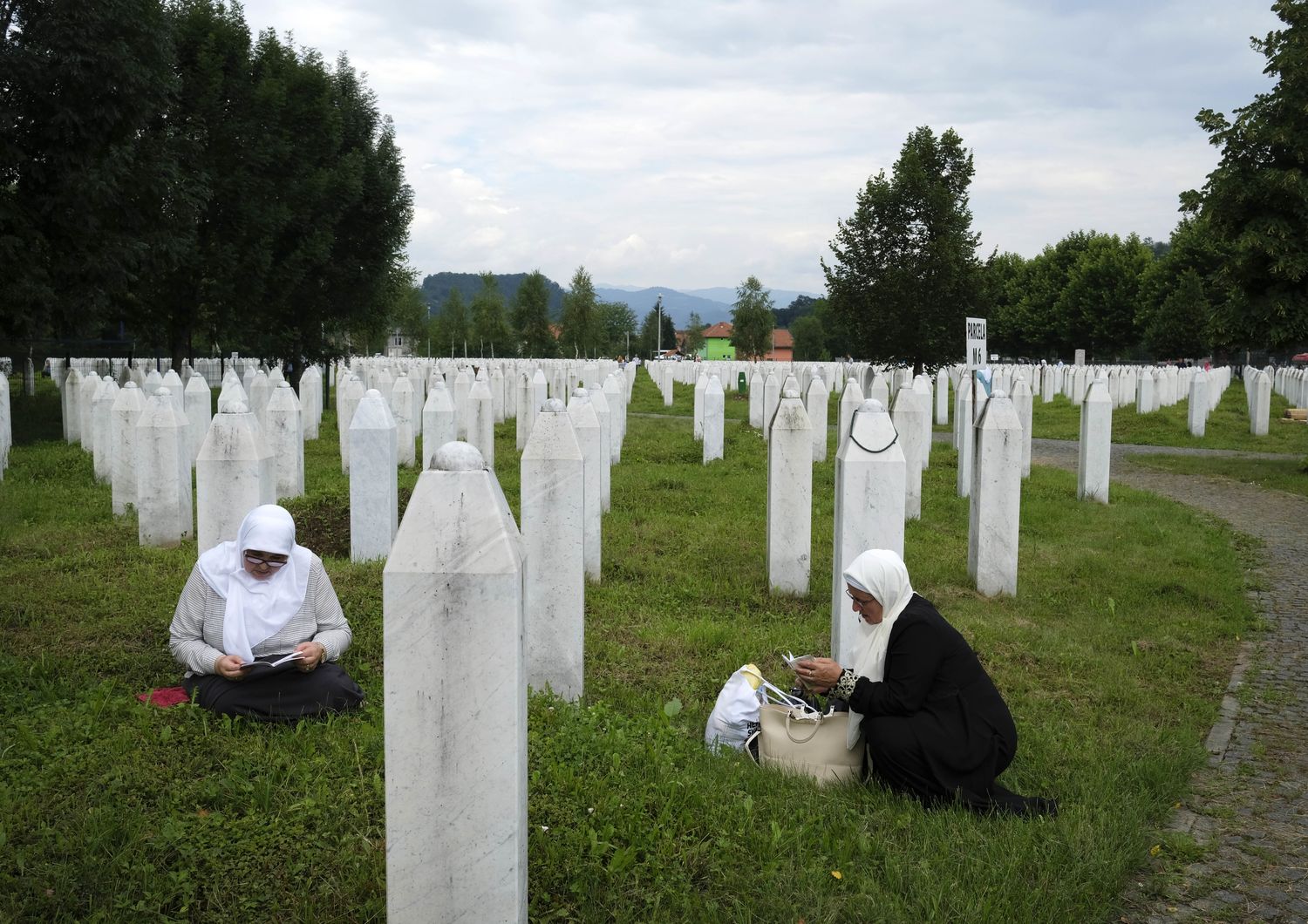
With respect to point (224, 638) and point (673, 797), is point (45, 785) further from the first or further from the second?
point (673, 797)

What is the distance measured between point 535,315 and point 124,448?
74012 mm

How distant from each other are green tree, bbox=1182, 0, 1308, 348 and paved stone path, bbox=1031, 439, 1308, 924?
6957 millimetres

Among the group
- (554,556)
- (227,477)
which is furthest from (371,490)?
(554,556)

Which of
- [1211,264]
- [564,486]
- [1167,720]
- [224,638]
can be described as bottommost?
[1167,720]

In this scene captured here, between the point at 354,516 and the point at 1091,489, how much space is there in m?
9.10

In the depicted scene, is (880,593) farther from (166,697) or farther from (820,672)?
(166,697)

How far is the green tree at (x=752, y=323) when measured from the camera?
7188 centimetres

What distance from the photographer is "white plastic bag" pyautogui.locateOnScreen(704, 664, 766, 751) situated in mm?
5051

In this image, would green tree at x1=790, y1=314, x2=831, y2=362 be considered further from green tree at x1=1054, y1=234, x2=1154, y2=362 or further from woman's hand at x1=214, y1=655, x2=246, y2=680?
woman's hand at x1=214, y1=655, x2=246, y2=680

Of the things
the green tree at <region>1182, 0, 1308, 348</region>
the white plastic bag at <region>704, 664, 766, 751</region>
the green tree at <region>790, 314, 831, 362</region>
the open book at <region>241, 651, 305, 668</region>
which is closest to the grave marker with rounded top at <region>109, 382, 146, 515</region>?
the open book at <region>241, 651, 305, 668</region>

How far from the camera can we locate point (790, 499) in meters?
8.24

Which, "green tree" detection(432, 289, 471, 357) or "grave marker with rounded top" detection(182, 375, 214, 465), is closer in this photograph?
"grave marker with rounded top" detection(182, 375, 214, 465)

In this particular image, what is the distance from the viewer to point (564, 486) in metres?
6.09

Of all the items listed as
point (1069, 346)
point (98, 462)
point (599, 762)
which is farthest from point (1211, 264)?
point (599, 762)
